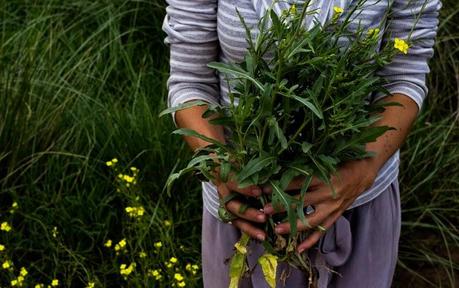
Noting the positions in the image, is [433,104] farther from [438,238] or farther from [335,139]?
[335,139]

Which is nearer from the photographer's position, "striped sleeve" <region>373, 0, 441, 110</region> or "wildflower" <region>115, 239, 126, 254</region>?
"striped sleeve" <region>373, 0, 441, 110</region>

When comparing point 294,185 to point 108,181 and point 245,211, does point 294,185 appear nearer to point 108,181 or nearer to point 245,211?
point 245,211

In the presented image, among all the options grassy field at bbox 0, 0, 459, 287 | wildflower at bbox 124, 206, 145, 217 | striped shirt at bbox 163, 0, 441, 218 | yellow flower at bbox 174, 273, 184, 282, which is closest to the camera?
striped shirt at bbox 163, 0, 441, 218

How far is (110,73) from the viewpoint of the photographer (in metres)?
3.90

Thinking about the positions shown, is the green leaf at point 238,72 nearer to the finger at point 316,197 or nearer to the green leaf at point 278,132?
the green leaf at point 278,132

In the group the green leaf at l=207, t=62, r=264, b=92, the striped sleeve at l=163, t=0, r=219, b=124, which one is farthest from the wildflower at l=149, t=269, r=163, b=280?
the green leaf at l=207, t=62, r=264, b=92

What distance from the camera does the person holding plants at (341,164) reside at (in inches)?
70.5

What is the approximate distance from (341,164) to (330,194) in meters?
0.07

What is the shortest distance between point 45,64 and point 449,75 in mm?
1765

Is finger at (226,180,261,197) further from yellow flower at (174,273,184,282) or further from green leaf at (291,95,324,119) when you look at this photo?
yellow flower at (174,273,184,282)

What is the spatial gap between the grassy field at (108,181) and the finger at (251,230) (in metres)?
1.05

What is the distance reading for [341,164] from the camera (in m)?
1.81

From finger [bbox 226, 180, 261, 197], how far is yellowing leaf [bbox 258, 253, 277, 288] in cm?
13

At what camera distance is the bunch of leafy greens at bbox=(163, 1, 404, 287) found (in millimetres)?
1638
